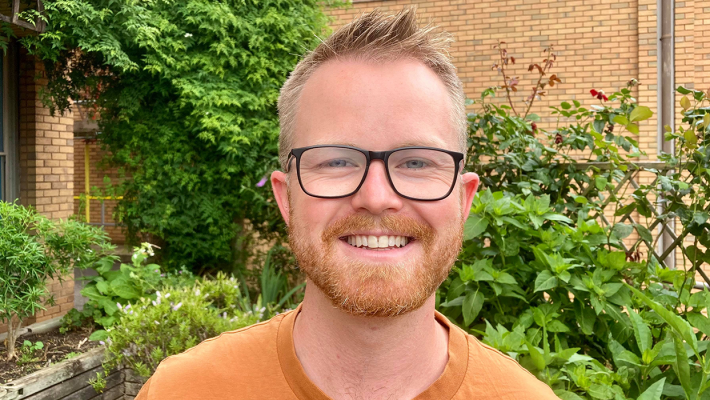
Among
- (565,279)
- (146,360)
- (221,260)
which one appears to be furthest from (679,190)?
(221,260)

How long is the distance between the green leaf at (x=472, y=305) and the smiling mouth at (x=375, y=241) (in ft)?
4.67

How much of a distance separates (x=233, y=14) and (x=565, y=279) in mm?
4661

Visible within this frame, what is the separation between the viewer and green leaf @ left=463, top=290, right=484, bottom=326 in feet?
8.04

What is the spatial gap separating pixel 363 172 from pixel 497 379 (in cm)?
58

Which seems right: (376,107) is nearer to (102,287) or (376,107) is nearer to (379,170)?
(379,170)

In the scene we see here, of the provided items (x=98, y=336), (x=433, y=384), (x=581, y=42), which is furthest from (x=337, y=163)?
(x=581, y=42)

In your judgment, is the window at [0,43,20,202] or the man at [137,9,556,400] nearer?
the man at [137,9,556,400]

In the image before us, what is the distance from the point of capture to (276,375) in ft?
4.12

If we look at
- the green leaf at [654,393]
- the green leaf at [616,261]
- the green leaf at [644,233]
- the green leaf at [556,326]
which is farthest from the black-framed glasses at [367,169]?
the green leaf at [644,233]

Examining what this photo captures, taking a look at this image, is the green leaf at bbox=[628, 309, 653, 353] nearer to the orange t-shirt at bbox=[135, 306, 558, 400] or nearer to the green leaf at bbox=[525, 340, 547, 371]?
the green leaf at bbox=[525, 340, 547, 371]

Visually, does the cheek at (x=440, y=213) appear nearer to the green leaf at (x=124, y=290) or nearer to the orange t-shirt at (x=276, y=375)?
the orange t-shirt at (x=276, y=375)

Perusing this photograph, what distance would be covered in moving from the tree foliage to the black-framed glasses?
4.49 metres

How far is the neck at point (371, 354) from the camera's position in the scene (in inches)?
47.6

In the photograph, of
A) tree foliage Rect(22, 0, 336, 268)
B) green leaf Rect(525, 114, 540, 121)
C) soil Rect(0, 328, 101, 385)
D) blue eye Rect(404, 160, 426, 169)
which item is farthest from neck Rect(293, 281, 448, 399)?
tree foliage Rect(22, 0, 336, 268)
